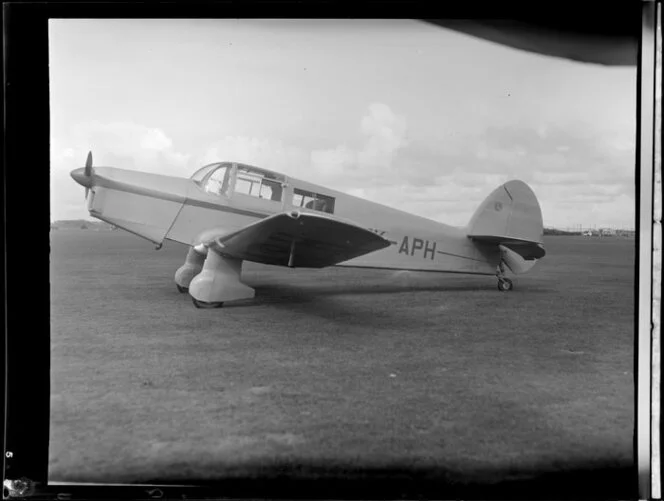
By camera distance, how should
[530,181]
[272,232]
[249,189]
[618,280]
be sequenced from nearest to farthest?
[618,280], [530,181], [272,232], [249,189]

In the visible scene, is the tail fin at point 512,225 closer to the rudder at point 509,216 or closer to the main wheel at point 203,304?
the rudder at point 509,216

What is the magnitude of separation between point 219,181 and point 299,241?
59cm

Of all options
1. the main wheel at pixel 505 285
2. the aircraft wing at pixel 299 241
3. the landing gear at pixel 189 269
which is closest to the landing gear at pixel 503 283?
the main wheel at pixel 505 285

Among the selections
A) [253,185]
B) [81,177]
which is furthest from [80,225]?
[253,185]

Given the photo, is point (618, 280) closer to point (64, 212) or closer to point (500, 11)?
point (500, 11)

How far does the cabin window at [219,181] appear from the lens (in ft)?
7.76

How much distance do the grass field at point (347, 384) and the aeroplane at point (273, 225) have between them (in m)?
0.28

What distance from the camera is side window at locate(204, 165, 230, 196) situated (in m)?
2.38

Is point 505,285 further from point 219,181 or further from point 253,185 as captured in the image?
point 219,181

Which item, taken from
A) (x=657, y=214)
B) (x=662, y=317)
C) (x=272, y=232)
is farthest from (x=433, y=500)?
(x=272, y=232)

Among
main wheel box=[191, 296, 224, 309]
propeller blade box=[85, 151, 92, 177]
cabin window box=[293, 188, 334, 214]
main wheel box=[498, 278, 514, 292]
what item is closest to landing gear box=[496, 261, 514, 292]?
main wheel box=[498, 278, 514, 292]

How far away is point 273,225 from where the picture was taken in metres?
2.38
